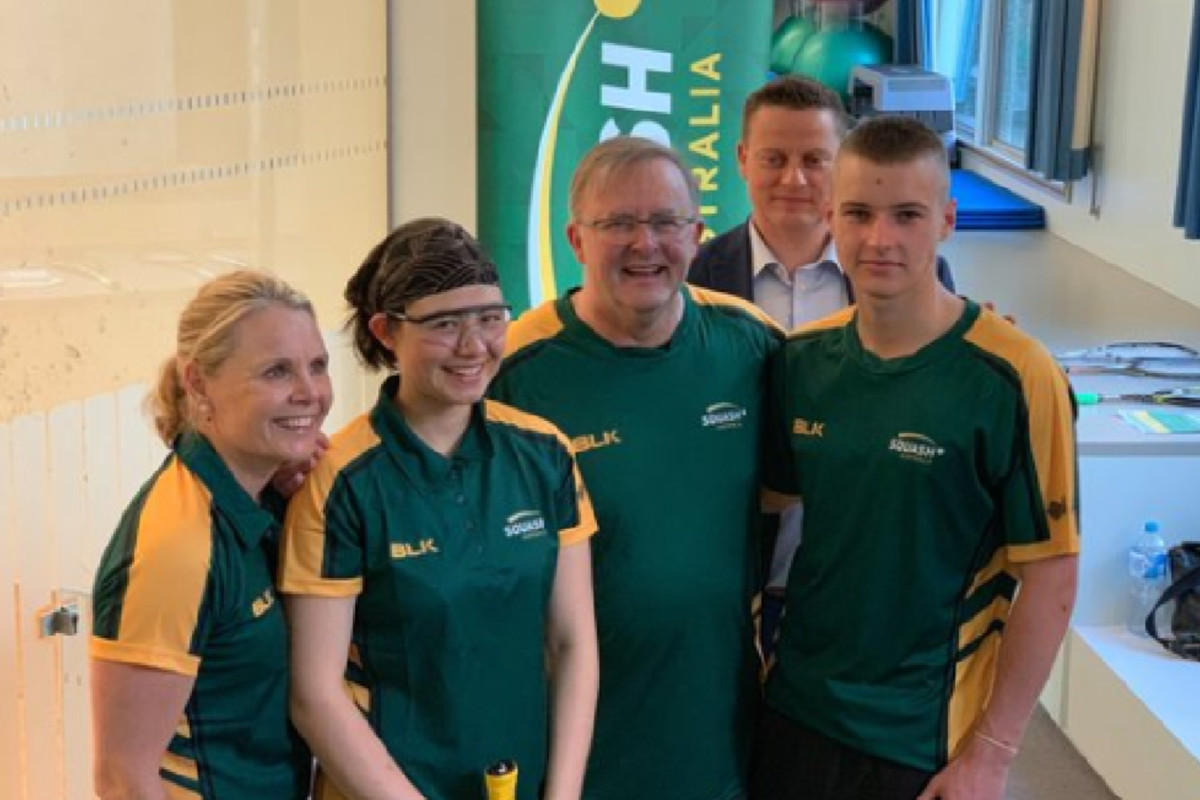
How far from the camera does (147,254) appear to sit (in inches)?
95.1

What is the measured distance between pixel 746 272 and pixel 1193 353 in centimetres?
273

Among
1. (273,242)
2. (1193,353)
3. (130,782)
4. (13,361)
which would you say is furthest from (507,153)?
(1193,353)

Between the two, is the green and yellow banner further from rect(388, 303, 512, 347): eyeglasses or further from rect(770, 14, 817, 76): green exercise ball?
rect(770, 14, 817, 76): green exercise ball

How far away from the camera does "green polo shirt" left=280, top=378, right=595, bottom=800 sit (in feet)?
5.48

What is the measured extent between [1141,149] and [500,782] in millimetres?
4914

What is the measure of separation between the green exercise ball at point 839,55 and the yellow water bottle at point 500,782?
7.84 m

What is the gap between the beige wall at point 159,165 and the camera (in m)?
2.15

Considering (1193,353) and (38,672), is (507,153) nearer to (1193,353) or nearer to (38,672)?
(38,672)

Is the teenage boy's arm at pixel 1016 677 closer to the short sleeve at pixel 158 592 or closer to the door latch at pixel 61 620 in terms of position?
the short sleeve at pixel 158 592

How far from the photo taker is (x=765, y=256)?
8.01 feet

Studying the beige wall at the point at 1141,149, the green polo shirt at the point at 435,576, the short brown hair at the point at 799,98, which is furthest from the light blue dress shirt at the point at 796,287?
the beige wall at the point at 1141,149

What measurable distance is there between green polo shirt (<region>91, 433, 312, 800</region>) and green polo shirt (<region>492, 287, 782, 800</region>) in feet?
1.41

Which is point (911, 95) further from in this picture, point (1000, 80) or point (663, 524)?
point (663, 524)

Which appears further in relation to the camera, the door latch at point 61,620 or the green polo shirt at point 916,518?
the door latch at point 61,620
